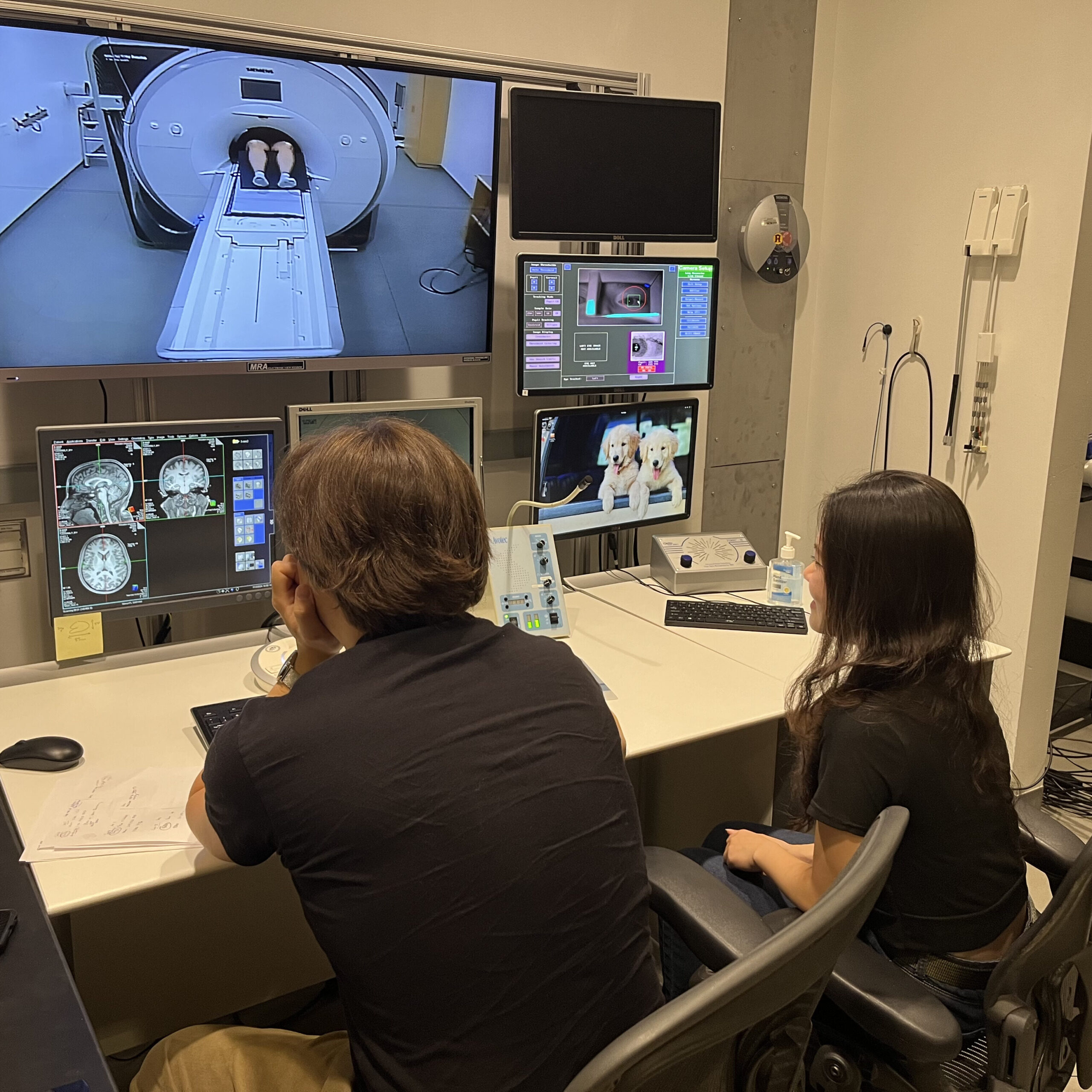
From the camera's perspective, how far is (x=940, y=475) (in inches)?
119

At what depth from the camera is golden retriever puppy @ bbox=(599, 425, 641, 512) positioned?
247cm

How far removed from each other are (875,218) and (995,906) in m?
2.28

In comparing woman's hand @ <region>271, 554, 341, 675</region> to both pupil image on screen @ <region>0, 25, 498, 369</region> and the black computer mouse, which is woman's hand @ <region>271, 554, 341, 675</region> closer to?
the black computer mouse

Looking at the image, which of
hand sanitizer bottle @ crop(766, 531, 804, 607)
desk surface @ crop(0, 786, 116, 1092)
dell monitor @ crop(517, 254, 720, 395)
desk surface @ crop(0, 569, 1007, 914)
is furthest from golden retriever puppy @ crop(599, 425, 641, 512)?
desk surface @ crop(0, 786, 116, 1092)

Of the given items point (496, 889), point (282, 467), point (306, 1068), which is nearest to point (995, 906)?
point (496, 889)

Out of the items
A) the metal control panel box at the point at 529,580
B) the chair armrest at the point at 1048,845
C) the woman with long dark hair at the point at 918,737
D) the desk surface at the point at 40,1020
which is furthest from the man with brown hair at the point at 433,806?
the metal control panel box at the point at 529,580

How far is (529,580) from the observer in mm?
2209

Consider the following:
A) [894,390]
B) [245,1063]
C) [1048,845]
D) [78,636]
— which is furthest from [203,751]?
[894,390]

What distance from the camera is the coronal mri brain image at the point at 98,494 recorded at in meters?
1.87

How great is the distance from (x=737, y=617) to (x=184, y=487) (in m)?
1.20

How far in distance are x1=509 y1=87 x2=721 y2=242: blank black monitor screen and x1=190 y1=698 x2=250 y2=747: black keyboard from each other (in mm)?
1189

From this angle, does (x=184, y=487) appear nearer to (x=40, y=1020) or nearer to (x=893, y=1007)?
(x=40, y=1020)

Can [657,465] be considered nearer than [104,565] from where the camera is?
No

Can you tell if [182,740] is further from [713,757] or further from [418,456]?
[713,757]
